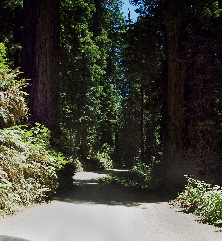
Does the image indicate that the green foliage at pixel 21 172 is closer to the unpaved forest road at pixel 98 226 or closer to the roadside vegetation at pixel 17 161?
the roadside vegetation at pixel 17 161

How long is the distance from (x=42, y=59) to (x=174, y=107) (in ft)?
17.3

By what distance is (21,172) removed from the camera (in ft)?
19.0

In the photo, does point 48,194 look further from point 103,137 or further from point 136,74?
point 103,137

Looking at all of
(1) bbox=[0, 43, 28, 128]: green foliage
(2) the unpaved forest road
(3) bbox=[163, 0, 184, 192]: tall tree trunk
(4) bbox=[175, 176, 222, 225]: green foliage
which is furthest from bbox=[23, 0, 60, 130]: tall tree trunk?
(4) bbox=[175, 176, 222, 225]: green foliage

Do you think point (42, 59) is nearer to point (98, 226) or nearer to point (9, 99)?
point (9, 99)

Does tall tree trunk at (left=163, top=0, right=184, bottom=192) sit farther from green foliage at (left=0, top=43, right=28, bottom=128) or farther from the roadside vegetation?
green foliage at (left=0, top=43, right=28, bottom=128)

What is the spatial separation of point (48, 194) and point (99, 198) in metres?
1.96

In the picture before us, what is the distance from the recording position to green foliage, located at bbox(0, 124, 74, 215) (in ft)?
17.3

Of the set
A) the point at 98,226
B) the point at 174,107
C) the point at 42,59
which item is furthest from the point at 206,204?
the point at 42,59

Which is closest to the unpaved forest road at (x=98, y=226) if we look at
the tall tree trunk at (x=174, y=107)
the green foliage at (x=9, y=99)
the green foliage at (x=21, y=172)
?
the green foliage at (x=21, y=172)

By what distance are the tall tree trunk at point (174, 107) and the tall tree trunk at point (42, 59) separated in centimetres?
441

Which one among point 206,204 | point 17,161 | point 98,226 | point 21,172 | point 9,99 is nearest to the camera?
point 98,226

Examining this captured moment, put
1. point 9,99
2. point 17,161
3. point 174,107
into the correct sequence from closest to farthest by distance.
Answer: point 17,161, point 9,99, point 174,107

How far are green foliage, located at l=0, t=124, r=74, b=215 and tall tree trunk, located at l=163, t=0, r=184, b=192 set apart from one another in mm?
5129
